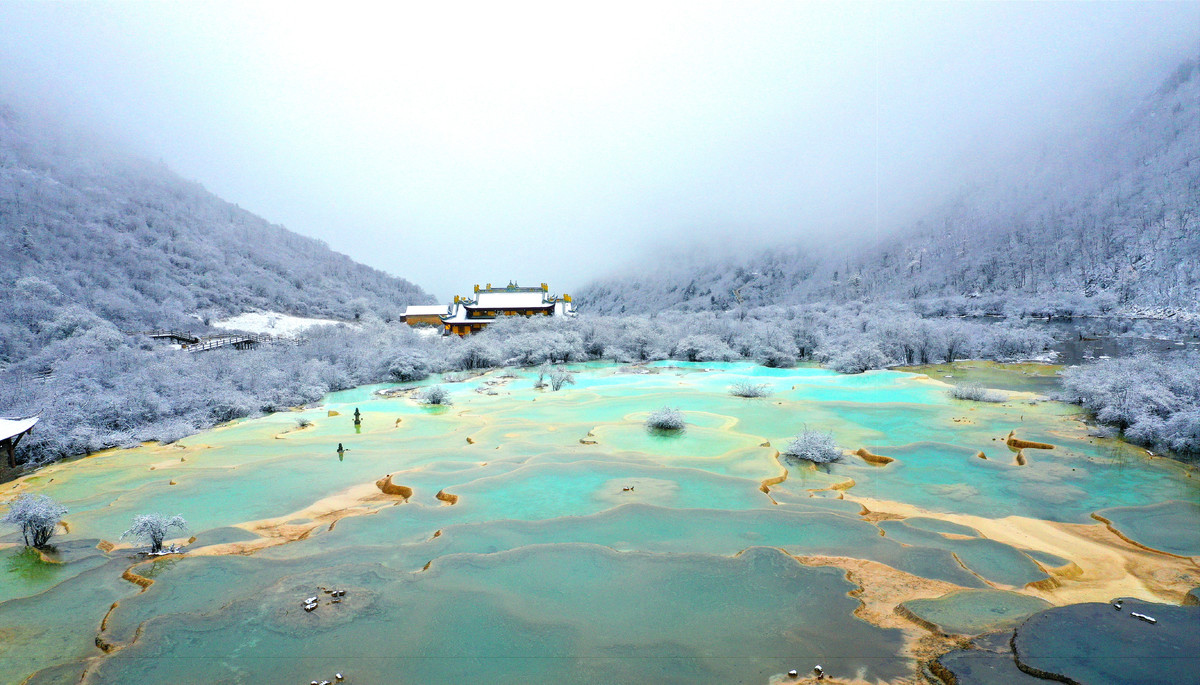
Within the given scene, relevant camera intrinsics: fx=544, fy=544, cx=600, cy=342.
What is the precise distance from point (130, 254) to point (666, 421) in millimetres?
63008

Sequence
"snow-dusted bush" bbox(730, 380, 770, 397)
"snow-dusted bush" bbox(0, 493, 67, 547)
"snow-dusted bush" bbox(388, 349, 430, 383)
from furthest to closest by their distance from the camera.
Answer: "snow-dusted bush" bbox(388, 349, 430, 383) < "snow-dusted bush" bbox(730, 380, 770, 397) < "snow-dusted bush" bbox(0, 493, 67, 547)

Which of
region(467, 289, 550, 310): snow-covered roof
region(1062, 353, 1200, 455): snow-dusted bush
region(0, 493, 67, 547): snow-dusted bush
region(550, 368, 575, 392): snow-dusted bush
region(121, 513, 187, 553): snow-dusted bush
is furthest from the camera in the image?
region(467, 289, 550, 310): snow-covered roof

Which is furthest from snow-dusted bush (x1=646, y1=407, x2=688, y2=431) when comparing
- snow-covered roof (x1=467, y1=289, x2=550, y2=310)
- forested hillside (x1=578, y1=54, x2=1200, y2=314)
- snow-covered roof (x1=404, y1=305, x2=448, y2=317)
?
forested hillside (x1=578, y1=54, x2=1200, y2=314)

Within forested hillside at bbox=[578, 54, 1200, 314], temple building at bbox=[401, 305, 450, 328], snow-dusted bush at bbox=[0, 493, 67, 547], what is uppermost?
forested hillside at bbox=[578, 54, 1200, 314]

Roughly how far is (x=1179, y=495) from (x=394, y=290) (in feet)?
310

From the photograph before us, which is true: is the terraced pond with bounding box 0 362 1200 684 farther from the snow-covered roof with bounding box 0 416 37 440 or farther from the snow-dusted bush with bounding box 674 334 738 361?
the snow-dusted bush with bounding box 674 334 738 361

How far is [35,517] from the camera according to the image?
360 inches

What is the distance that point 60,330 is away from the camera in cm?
3338

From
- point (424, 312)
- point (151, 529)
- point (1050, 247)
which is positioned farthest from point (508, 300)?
point (1050, 247)

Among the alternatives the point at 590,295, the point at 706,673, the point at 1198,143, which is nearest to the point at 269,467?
the point at 706,673

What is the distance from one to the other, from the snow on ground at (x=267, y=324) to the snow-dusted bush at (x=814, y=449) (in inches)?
1885

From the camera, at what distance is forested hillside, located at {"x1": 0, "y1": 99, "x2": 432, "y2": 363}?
42.2 m

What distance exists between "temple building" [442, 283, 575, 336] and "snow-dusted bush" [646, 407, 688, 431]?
33.5 metres

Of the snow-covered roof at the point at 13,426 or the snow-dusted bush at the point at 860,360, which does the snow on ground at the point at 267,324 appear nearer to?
the snow-covered roof at the point at 13,426
